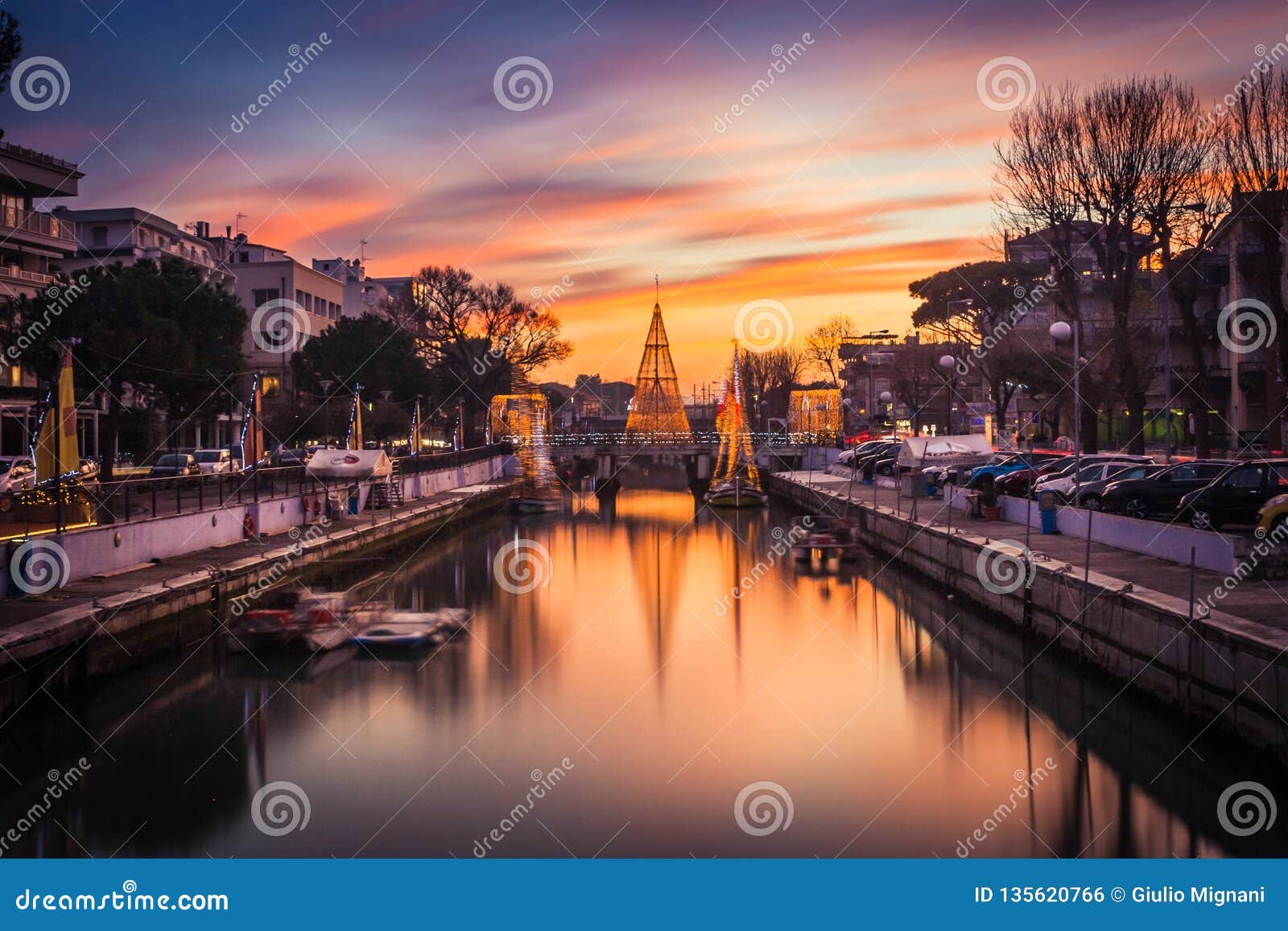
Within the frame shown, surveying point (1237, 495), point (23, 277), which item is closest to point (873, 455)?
point (1237, 495)

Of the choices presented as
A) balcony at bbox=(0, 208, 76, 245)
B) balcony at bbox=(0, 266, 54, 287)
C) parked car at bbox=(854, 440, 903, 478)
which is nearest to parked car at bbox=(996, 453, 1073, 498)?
parked car at bbox=(854, 440, 903, 478)

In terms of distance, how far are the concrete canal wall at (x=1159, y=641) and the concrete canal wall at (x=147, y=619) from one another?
14.8 meters

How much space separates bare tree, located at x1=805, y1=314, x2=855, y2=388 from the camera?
4250 inches

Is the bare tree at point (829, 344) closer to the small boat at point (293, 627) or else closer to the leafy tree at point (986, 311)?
the leafy tree at point (986, 311)

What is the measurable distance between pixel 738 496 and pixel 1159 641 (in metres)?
43.4

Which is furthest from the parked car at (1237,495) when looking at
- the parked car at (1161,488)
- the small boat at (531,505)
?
the small boat at (531,505)

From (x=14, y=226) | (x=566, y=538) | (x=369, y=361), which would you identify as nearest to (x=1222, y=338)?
(x=566, y=538)

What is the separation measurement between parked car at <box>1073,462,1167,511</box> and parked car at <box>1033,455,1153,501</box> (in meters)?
0.22

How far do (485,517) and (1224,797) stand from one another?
4305 cm

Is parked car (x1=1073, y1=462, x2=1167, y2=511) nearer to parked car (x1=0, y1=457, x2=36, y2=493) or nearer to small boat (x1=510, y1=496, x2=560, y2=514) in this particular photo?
parked car (x1=0, y1=457, x2=36, y2=493)

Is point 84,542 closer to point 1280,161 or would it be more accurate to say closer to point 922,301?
point 1280,161

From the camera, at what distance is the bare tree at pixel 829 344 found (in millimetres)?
107938

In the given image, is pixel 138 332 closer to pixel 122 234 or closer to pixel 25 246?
pixel 25 246

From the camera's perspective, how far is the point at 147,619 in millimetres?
19578
